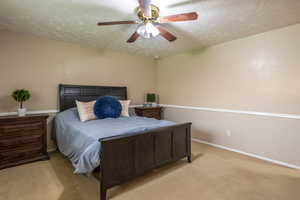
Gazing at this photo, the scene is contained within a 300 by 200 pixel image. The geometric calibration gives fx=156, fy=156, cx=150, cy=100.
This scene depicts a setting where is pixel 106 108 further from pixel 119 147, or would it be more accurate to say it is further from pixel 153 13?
pixel 153 13

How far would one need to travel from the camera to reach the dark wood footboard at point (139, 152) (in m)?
1.81

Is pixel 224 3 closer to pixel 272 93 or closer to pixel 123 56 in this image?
pixel 272 93

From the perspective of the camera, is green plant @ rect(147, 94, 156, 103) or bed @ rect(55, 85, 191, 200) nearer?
bed @ rect(55, 85, 191, 200)

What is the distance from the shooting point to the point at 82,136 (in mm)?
2166

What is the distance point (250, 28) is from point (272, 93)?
4.05 feet

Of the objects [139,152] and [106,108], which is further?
[106,108]

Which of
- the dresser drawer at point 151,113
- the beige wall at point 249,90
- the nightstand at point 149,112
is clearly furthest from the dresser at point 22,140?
the beige wall at point 249,90

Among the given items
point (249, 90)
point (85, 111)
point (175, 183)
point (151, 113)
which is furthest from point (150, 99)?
point (175, 183)

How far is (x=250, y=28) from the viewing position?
2.74 m

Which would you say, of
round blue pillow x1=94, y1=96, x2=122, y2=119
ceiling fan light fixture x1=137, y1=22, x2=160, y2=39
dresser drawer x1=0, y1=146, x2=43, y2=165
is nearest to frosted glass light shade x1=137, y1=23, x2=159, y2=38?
ceiling fan light fixture x1=137, y1=22, x2=160, y2=39

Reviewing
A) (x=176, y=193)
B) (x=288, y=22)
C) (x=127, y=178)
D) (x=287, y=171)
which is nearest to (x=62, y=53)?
(x=127, y=178)

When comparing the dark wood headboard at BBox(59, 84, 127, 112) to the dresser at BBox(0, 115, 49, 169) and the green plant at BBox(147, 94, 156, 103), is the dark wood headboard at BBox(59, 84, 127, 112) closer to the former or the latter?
the dresser at BBox(0, 115, 49, 169)

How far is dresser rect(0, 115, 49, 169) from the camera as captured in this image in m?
2.56

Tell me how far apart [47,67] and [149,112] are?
2638 mm
